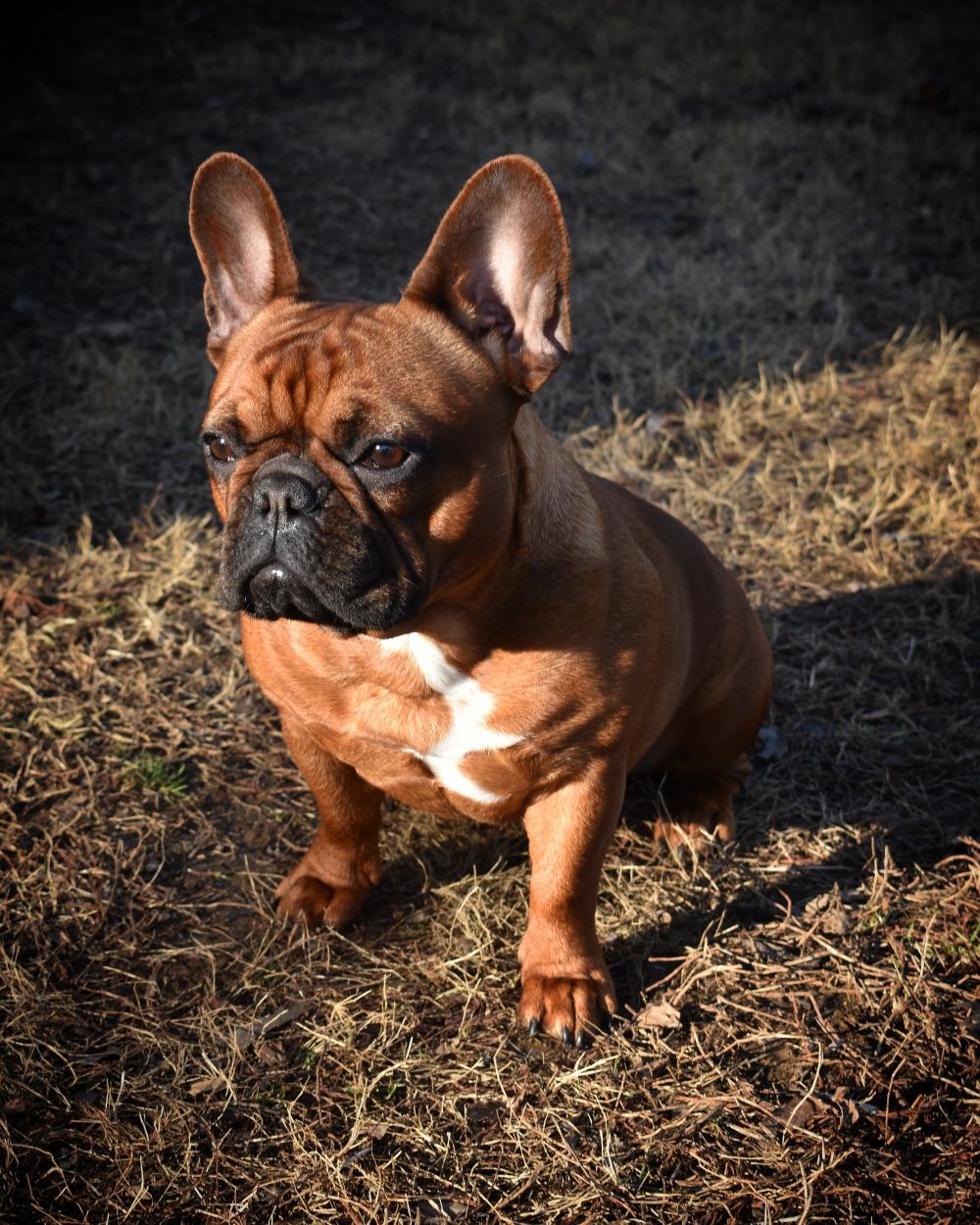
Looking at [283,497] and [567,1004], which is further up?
[283,497]

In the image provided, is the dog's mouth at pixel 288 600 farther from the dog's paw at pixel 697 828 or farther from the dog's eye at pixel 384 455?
the dog's paw at pixel 697 828

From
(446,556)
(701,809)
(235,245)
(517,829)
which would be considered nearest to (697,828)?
(701,809)

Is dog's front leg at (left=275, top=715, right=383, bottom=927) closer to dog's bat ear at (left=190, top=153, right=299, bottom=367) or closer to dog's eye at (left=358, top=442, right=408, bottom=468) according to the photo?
dog's eye at (left=358, top=442, right=408, bottom=468)

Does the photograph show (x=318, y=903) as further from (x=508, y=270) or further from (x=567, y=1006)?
(x=508, y=270)

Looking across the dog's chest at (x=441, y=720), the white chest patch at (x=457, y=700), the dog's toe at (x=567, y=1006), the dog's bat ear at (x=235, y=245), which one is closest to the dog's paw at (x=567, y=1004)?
the dog's toe at (x=567, y=1006)

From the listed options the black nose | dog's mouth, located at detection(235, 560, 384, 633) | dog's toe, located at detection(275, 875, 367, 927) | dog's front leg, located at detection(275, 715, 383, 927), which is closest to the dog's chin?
dog's mouth, located at detection(235, 560, 384, 633)

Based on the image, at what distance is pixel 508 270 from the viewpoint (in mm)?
2484

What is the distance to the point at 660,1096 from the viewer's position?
2682mm

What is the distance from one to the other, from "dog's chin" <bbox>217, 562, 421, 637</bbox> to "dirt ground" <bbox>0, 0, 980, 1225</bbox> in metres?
1.15

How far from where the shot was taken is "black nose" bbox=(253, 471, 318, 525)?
2.26 metres

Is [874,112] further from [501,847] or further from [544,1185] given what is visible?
[544,1185]

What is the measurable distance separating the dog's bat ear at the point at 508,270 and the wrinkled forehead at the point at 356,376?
0.06 m

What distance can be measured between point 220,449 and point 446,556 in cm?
59

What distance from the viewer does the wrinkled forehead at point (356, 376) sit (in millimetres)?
2312
